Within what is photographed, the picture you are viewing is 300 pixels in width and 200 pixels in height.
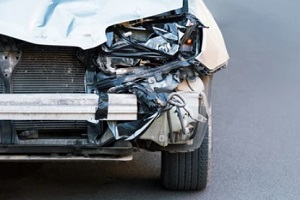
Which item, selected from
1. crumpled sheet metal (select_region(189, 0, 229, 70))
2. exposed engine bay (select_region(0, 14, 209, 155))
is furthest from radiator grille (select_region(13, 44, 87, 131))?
crumpled sheet metal (select_region(189, 0, 229, 70))

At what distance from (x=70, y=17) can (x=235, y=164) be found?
7.97 feet

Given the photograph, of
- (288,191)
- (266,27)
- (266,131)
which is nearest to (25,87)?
(288,191)

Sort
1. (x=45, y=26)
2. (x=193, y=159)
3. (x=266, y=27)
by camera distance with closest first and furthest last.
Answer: (x=45, y=26) → (x=193, y=159) → (x=266, y=27)

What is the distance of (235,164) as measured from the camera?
21.1 ft

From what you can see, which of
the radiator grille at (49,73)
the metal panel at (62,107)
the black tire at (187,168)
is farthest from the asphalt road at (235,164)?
the metal panel at (62,107)

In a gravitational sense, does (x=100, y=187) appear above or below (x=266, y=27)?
below

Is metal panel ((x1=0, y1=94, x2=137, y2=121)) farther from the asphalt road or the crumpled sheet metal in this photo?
the asphalt road

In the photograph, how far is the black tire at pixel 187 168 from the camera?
5.48 m

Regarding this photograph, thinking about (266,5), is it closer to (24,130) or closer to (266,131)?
(266,131)

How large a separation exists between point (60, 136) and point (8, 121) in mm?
356

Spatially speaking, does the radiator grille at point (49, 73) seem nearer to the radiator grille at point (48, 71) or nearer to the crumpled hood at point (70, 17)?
the radiator grille at point (48, 71)

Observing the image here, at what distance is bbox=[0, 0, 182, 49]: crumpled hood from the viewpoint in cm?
446

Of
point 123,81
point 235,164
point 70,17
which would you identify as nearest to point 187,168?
point 235,164

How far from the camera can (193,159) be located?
5508 millimetres
